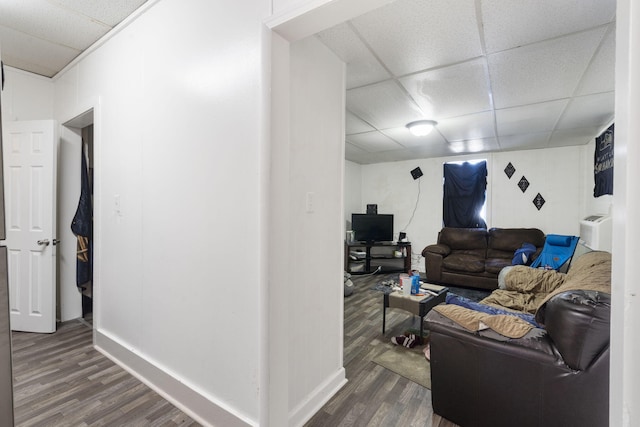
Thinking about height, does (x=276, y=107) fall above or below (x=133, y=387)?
above

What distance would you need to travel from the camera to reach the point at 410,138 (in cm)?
421

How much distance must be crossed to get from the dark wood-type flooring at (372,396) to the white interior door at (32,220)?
2859 mm

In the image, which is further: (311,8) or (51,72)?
(51,72)

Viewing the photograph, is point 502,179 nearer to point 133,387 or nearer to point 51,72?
point 133,387

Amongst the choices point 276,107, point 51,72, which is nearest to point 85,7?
point 51,72

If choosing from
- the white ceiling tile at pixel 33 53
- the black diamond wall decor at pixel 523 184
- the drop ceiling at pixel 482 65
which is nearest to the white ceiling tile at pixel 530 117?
the drop ceiling at pixel 482 65

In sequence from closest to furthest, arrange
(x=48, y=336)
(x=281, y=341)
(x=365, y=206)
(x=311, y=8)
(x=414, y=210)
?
(x=311, y=8) < (x=281, y=341) < (x=48, y=336) < (x=414, y=210) < (x=365, y=206)

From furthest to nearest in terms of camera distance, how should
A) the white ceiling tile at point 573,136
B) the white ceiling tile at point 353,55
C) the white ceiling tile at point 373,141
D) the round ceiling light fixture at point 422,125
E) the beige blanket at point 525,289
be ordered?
1. the white ceiling tile at point 373,141
2. the white ceiling tile at point 573,136
3. the round ceiling light fixture at point 422,125
4. the beige blanket at point 525,289
5. the white ceiling tile at point 353,55

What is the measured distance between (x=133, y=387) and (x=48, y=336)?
1.48 m

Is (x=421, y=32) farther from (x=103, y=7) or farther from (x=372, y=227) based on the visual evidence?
(x=372, y=227)

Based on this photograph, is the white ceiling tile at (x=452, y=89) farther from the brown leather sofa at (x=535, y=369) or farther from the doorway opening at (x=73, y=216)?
the doorway opening at (x=73, y=216)

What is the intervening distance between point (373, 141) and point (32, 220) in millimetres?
4218

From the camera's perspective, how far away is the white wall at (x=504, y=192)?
14.8ft

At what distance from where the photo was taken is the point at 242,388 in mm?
1460
